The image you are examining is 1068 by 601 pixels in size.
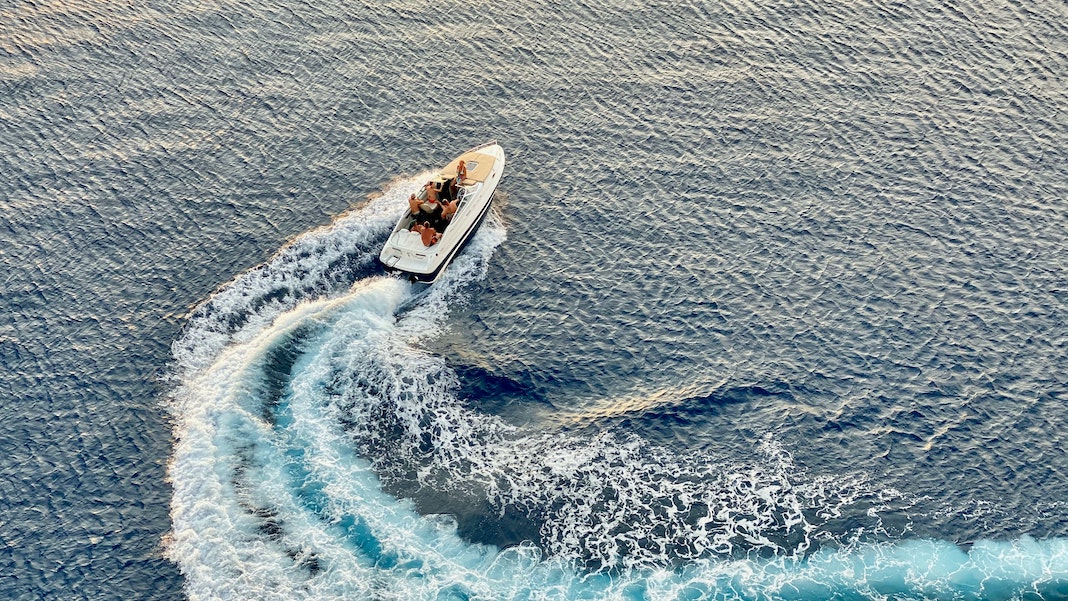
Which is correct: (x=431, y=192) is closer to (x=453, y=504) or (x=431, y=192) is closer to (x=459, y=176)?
(x=459, y=176)

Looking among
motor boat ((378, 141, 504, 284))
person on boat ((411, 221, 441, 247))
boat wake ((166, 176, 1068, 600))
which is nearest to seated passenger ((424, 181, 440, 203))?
motor boat ((378, 141, 504, 284))

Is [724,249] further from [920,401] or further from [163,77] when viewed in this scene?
[163,77]

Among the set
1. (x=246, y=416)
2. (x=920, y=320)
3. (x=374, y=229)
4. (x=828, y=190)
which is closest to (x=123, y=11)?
(x=374, y=229)

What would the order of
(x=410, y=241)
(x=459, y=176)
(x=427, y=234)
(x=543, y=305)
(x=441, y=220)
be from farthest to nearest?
1. (x=459, y=176)
2. (x=441, y=220)
3. (x=410, y=241)
4. (x=427, y=234)
5. (x=543, y=305)

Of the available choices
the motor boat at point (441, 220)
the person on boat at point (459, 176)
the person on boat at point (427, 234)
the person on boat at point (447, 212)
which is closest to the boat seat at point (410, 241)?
the motor boat at point (441, 220)

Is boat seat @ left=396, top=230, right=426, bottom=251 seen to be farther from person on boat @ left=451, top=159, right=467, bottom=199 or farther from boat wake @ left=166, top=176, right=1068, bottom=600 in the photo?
boat wake @ left=166, top=176, right=1068, bottom=600

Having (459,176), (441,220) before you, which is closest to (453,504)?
(441,220)

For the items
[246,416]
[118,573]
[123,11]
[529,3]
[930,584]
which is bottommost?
[118,573]
